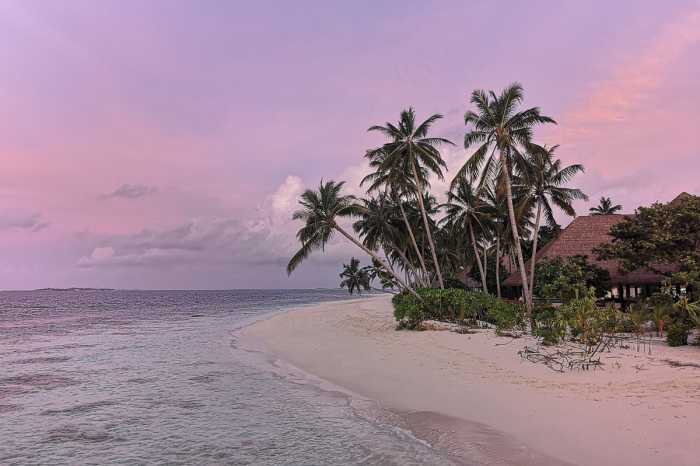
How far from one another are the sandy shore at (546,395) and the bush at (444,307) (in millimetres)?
3925

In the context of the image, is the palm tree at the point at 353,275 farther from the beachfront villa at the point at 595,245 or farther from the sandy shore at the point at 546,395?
the sandy shore at the point at 546,395

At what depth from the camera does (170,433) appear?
7.16 m

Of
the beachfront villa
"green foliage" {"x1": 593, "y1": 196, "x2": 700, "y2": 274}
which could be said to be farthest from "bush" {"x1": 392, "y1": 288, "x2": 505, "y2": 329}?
the beachfront villa

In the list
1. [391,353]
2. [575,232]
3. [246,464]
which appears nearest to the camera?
[246,464]

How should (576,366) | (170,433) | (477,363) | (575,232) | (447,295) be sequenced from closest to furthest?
(170,433) → (576,366) → (477,363) → (447,295) → (575,232)

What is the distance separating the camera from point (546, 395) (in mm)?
7465

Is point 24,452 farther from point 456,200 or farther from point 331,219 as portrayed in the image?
point 456,200

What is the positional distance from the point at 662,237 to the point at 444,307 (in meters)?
9.20

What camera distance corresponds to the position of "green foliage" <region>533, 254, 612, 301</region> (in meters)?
18.5

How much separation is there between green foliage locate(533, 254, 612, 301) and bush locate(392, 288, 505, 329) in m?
3.18

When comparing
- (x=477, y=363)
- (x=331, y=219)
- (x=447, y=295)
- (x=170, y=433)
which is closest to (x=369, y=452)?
(x=170, y=433)

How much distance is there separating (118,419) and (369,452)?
544 centimetres

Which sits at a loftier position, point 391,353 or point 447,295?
point 447,295

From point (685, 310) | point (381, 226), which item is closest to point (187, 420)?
point (685, 310)
